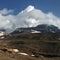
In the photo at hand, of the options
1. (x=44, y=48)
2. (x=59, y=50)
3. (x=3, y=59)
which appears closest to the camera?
(x=3, y=59)

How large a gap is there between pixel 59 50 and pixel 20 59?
98297 mm

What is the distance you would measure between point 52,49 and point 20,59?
107 m

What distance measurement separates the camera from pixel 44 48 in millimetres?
199500

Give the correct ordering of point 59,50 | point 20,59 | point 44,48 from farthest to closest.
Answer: point 44,48 < point 59,50 < point 20,59

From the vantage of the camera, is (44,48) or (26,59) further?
(44,48)

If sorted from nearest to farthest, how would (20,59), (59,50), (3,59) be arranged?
1. (3,59)
2. (20,59)
3. (59,50)

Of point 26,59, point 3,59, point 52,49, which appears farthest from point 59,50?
point 3,59

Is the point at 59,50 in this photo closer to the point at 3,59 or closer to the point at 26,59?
the point at 26,59

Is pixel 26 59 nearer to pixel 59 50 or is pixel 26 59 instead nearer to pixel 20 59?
pixel 20 59

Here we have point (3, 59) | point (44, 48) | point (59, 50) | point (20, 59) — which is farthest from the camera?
point (44, 48)

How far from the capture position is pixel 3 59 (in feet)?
259

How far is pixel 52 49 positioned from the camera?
197 meters

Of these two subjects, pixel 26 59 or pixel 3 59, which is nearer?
pixel 3 59

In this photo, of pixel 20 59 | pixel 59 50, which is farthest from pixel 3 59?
pixel 59 50
